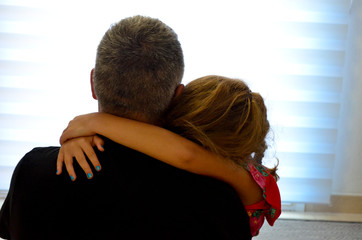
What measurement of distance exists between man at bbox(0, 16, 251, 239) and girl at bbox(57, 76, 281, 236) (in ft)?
0.15

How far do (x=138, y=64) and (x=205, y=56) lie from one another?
1441mm

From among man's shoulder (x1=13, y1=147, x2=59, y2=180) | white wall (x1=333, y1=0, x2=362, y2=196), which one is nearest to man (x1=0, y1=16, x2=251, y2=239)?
man's shoulder (x1=13, y1=147, x2=59, y2=180)

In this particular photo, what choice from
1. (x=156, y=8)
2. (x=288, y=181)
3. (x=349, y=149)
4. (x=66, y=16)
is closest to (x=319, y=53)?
(x=349, y=149)

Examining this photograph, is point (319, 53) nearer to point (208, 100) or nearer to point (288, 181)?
point (288, 181)

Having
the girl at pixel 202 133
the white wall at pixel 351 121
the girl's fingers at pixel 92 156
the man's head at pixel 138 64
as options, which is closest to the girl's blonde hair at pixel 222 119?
the girl at pixel 202 133

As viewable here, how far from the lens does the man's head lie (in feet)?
2.87

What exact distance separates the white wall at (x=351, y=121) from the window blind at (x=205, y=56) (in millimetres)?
89

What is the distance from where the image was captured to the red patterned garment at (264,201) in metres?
1.23

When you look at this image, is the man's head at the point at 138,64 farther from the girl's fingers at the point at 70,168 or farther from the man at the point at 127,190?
the girl's fingers at the point at 70,168

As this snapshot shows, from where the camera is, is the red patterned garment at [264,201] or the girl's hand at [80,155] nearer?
the girl's hand at [80,155]

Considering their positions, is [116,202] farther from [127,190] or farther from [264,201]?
[264,201]

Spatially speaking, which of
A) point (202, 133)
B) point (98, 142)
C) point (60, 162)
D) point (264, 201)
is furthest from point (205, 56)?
point (60, 162)

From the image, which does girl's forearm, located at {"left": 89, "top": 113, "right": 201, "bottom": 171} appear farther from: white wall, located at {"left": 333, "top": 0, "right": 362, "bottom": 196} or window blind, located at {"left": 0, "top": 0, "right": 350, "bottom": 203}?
white wall, located at {"left": 333, "top": 0, "right": 362, "bottom": 196}

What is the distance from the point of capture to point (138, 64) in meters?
0.87
